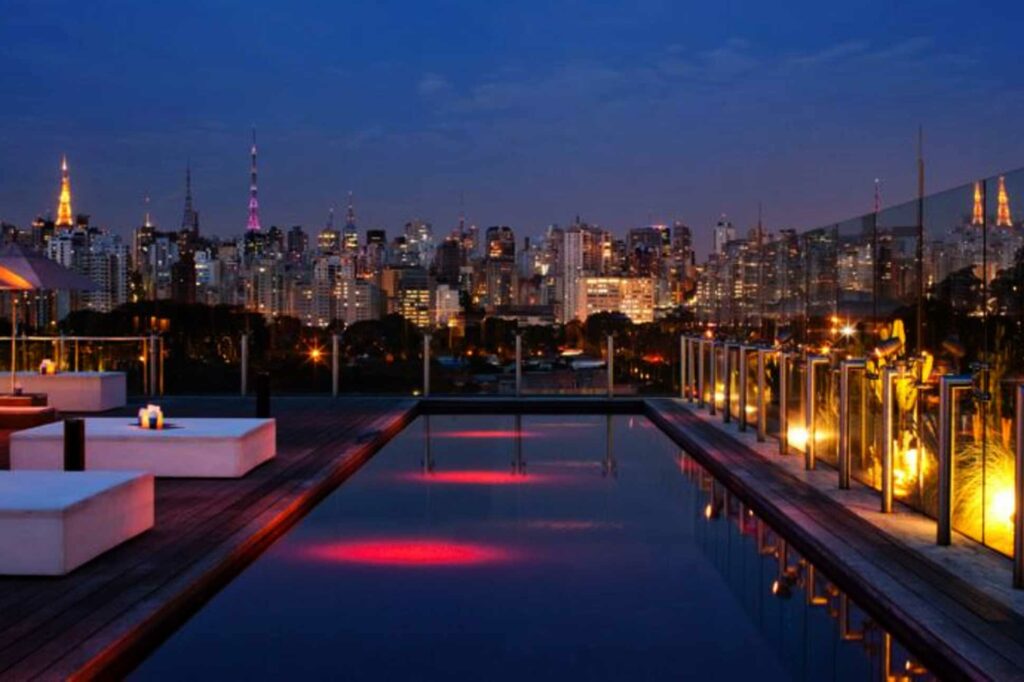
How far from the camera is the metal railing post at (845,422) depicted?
25.9 feet

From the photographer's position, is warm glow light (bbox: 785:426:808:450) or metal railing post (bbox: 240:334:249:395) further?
metal railing post (bbox: 240:334:249:395)

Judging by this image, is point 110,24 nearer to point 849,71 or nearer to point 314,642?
point 849,71

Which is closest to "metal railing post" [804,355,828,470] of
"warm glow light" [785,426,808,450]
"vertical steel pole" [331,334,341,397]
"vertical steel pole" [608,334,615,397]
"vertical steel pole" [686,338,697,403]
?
"warm glow light" [785,426,808,450]

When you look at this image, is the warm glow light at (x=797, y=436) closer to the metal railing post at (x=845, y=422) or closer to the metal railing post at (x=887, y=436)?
the metal railing post at (x=845, y=422)

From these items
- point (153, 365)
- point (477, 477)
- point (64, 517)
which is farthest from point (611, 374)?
point (64, 517)

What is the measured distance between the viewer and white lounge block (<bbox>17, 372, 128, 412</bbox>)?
14.3 m

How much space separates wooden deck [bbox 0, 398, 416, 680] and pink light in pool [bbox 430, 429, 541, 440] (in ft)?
7.83

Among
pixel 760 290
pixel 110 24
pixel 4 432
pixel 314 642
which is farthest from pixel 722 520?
pixel 110 24

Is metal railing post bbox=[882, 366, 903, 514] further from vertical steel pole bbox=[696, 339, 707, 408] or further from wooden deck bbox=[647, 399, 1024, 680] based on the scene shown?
vertical steel pole bbox=[696, 339, 707, 408]

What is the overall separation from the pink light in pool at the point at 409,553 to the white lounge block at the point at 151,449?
2.07 m

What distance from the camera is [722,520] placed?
7727 millimetres

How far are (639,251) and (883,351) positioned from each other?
→ 102ft

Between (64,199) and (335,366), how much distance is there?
61.1ft

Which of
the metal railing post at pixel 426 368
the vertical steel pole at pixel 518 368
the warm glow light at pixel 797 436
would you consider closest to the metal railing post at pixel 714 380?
the vertical steel pole at pixel 518 368
